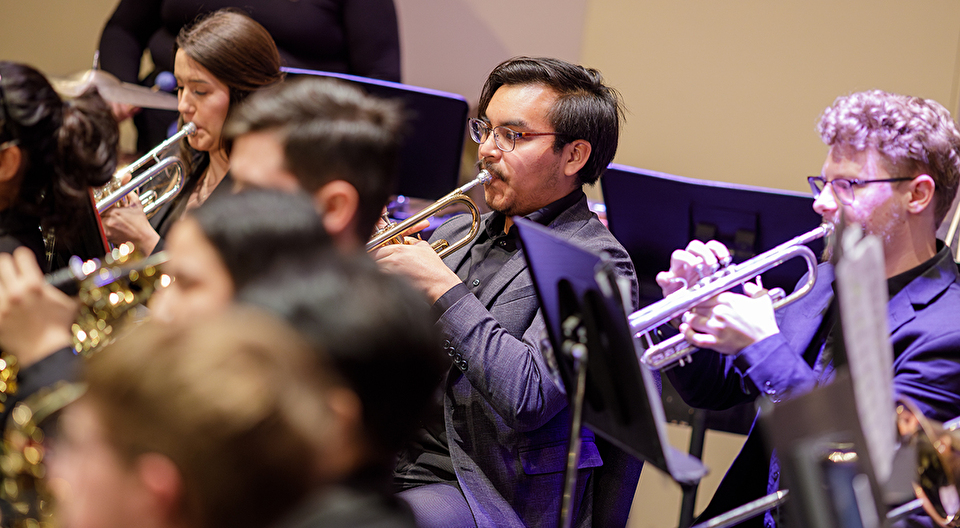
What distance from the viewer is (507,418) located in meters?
1.87

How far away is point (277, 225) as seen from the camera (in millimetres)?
1128

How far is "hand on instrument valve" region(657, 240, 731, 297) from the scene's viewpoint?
6.53 ft

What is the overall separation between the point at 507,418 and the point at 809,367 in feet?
2.14

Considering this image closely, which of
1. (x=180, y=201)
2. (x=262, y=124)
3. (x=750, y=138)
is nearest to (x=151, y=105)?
(x=180, y=201)

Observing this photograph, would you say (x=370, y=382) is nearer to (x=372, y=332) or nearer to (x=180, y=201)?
(x=372, y=332)

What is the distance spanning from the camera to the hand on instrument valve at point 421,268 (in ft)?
6.38

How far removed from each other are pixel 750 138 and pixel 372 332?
3.38m

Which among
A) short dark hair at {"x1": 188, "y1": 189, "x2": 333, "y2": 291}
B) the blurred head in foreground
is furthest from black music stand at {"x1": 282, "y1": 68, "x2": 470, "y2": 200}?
the blurred head in foreground

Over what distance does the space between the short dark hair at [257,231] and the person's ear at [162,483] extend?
13.7 inches

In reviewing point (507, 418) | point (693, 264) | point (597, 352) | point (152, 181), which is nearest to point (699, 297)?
point (693, 264)

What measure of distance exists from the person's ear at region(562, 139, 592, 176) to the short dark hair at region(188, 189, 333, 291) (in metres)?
1.19

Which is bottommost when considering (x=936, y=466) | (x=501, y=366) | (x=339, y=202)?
(x=501, y=366)

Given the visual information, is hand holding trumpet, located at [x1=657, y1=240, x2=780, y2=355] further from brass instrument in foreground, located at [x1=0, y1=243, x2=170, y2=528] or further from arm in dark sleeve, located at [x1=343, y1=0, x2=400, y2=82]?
arm in dark sleeve, located at [x1=343, y1=0, x2=400, y2=82]

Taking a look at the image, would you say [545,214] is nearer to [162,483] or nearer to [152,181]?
[152,181]
